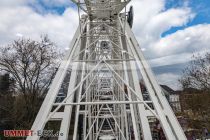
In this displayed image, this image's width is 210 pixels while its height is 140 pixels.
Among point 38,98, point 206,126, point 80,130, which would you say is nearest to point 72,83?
point 80,130

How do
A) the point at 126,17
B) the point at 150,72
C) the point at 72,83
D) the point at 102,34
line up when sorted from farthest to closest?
the point at 102,34 < the point at 126,17 < the point at 72,83 < the point at 150,72

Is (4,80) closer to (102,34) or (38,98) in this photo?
(38,98)

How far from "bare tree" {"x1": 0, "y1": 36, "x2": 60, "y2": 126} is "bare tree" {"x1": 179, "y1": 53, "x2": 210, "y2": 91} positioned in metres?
6.87

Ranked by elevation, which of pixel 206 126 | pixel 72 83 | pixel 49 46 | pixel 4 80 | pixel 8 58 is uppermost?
pixel 49 46

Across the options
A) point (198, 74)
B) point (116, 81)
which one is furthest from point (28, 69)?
point (198, 74)

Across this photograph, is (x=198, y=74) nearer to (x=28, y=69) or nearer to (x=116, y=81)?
(x=116, y=81)

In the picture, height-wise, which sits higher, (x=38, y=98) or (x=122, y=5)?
(x=122, y=5)

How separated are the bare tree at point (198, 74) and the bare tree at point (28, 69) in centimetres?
687

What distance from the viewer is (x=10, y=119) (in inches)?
302

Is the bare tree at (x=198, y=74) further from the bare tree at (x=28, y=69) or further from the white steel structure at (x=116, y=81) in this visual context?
the bare tree at (x=28, y=69)

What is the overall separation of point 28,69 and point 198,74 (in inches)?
333

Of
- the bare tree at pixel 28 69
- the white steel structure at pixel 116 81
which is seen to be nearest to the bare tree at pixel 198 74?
the white steel structure at pixel 116 81

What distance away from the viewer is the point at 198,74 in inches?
389

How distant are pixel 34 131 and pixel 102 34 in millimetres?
3212
